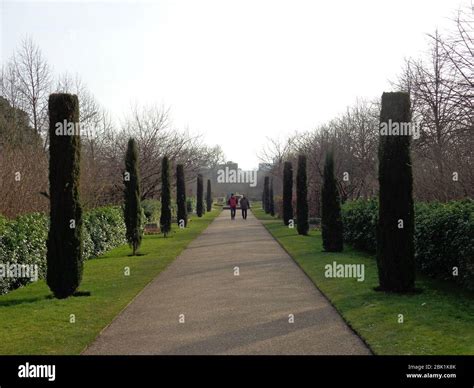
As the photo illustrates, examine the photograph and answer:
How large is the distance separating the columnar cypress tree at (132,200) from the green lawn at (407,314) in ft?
22.0

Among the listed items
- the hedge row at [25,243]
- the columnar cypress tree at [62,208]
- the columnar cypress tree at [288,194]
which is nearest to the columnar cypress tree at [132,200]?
the hedge row at [25,243]

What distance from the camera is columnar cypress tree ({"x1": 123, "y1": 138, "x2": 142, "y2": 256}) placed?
16.9 metres

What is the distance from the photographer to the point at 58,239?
9680mm

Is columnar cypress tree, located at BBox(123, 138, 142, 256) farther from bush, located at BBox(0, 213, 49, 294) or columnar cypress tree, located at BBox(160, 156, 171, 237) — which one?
columnar cypress tree, located at BBox(160, 156, 171, 237)

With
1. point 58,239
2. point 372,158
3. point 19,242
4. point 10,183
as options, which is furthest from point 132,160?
point 372,158

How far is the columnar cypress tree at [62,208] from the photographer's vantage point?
9688 mm

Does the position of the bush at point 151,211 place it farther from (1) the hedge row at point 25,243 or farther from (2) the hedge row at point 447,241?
(2) the hedge row at point 447,241

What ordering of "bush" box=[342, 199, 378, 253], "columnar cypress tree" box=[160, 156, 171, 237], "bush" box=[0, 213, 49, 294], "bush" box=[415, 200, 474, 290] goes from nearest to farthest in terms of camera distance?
"bush" box=[415, 200, 474, 290], "bush" box=[0, 213, 49, 294], "bush" box=[342, 199, 378, 253], "columnar cypress tree" box=[160, 156, 171, 237]

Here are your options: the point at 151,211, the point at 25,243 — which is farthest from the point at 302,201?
the point at 25,243

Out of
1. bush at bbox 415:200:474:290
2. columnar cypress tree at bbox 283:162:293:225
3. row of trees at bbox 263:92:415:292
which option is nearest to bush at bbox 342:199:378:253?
bush at bbox 415:200:474:290

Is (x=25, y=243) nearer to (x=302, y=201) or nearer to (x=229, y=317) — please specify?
(x=229, y=317)

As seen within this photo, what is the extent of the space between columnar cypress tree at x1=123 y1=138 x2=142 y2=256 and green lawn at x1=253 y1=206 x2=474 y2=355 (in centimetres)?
671
